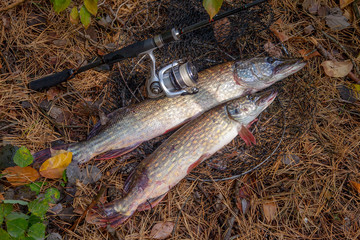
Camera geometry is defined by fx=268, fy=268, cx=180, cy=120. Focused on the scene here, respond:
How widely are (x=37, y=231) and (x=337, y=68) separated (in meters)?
3.31

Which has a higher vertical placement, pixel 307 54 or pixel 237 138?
pixel 307 54

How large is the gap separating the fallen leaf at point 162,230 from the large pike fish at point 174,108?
2.51 feet

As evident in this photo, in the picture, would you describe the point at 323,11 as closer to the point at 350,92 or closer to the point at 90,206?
the point at 350,92

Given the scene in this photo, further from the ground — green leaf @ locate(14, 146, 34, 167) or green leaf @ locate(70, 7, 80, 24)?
green leaf @ locate(70, 7, 80, 24)

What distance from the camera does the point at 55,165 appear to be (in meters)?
2.37

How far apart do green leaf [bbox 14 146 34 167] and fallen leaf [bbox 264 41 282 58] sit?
104 inches

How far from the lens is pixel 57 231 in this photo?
7.76 ft

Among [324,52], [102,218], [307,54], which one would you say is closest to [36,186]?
[102,218]

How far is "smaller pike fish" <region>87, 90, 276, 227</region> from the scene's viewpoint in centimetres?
235

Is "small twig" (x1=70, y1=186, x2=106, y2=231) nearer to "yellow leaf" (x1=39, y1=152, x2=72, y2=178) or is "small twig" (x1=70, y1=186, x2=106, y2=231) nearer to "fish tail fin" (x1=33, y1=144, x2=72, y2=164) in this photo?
"yellow leaf" (x1=39, y1=152, x2=72, y2=178)

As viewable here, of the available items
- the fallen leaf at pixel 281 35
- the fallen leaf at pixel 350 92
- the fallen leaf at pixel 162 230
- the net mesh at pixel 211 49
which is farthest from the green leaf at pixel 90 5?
the fallen leaf at pixel 350 92

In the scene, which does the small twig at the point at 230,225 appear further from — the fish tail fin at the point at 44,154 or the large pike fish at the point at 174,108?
the fish tail fin at the point at 44,154

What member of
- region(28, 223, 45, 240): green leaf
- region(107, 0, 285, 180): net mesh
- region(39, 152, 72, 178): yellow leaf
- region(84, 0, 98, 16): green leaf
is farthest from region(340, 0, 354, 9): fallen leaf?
region(28, 223, 45, 240): green leaf

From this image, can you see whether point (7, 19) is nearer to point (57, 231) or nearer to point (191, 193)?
point (57, 231)
